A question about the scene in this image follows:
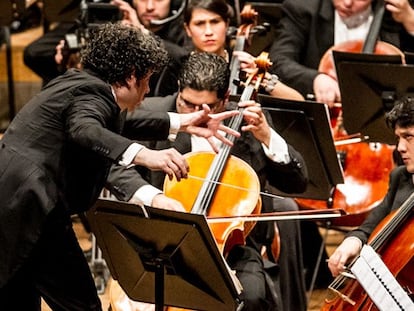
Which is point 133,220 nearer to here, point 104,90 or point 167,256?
point 167,256

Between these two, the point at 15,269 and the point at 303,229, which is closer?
the point at 15,269

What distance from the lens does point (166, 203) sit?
11.6ft

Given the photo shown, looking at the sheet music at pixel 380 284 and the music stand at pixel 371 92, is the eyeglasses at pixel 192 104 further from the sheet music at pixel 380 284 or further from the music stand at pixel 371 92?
the sheet music at pixel 380 284

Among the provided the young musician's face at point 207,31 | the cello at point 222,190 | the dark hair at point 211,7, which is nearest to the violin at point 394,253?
the cello at point 222,190

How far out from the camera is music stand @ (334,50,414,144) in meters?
4.18

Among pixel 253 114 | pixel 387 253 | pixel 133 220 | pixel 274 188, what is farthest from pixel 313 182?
pixel 133 220

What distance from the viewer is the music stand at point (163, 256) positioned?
3109 mm

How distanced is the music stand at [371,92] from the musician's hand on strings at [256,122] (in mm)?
526

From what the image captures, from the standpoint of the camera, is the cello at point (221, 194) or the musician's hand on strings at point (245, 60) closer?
the cello at point (221, 194)

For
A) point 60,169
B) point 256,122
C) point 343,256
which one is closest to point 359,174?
point 256,122

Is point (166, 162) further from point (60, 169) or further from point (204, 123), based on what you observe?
point (204, 123)

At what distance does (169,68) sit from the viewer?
495cm

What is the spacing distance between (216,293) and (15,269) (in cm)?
60

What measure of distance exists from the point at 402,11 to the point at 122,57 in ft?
6.44
